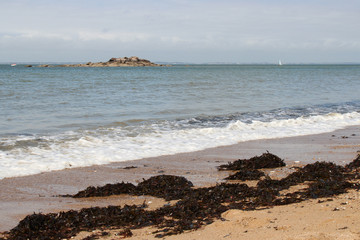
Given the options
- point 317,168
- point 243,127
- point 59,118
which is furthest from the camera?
point 59,118

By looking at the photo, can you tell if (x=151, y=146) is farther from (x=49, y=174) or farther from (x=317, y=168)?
(x=317, y=168)

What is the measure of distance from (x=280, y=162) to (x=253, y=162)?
20.0 inches

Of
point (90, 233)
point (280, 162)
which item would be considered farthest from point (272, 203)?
point (280, 162)

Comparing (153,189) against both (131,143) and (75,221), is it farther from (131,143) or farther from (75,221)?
(131,143)

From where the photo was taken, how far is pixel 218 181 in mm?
6344

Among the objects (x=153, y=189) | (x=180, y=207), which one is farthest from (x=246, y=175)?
(x=180, y=207)

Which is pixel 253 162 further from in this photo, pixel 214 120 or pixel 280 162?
pixel 214 120

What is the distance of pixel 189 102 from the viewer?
64.8ft

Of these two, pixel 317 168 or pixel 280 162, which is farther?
pixel 280 162

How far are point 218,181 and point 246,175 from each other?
1.53 ft

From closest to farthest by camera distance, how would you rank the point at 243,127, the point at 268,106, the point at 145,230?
the point at 145,230 → the point at 243,127 → the point at 268,106

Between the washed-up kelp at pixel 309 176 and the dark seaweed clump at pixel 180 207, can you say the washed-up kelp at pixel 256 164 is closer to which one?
the washed-up kelp at pixel 309 176

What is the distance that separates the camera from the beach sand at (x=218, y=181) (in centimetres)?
383

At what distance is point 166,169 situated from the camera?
7301 millimetres
